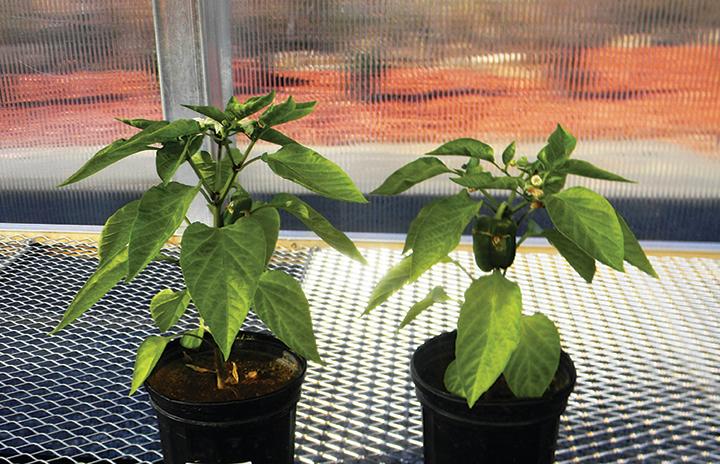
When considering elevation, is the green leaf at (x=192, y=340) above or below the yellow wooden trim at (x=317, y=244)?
above

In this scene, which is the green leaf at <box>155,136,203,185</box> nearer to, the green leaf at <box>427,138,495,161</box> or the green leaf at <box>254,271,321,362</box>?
the green leaf at <box>254,271,321,362</box>

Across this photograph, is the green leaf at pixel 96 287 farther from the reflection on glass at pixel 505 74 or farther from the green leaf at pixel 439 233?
the reflection on glass at pixel 505 74

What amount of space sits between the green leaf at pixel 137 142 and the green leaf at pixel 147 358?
0.64 feet

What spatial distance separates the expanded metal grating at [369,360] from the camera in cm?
99

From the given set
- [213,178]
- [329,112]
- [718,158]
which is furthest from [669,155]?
[213,178]

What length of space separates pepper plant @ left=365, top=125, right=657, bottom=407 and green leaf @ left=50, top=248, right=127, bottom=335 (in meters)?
0.29

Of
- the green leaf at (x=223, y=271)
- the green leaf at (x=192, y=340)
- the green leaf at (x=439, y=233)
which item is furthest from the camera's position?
the green leaf at (x=192, y=340)

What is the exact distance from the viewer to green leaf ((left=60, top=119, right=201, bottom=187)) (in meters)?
0.74

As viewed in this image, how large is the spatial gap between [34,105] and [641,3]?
4.32 ft

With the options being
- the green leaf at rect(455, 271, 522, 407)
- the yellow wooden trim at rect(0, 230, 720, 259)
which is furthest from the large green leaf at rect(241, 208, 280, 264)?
the yellow wooden trim at rect(0, 230, 720, 259)

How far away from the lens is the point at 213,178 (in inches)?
34.7

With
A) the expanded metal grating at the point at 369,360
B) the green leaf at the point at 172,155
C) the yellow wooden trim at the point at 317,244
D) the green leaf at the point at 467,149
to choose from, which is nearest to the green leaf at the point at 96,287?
the green leaf at the point at 172,155

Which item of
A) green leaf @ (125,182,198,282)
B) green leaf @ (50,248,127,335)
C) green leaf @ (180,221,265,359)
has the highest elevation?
green leaf @ (125,182,198,282)

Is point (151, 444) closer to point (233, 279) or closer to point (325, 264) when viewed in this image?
point (233, 279)
